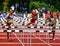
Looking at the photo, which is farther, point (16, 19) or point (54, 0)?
point (54, 0)

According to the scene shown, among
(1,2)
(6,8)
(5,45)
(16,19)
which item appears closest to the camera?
(5,45)

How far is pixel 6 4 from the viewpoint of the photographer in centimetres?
5500

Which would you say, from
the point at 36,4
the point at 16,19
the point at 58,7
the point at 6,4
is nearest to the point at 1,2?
the point at 6,4

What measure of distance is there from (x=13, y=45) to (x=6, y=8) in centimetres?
3816

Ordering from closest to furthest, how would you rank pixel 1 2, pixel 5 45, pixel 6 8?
1. pixel 5 45
2. pixel 6 8
3. pixel 1 2

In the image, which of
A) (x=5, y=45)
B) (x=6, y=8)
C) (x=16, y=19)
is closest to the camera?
(x=5, y=45)

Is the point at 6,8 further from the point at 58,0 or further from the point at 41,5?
the point at 58,0

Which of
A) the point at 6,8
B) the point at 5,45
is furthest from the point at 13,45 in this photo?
the point at 6,8

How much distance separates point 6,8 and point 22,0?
6.32m

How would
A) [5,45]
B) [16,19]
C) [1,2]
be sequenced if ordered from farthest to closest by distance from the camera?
[1,2] < [16,19] < [5,45]

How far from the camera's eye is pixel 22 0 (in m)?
58.6

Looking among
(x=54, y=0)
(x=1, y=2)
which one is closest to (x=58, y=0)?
(x=54, y=0)

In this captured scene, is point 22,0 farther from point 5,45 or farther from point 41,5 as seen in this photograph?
point 5,45

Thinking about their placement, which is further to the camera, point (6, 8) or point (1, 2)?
point (1, 2)
